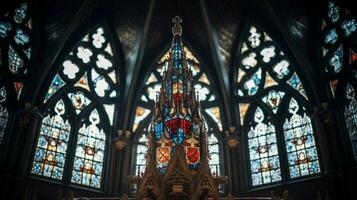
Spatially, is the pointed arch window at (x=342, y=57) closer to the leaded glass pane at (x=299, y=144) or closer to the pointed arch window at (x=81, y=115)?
the leaded glass pane at (x=299, y=144)

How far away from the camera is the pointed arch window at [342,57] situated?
15.6 metres

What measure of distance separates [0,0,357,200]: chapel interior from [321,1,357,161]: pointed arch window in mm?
41

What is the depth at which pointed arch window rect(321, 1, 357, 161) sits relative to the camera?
1559 centimetres

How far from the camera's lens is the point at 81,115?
57.8 ft

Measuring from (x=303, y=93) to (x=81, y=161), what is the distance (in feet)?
28.6

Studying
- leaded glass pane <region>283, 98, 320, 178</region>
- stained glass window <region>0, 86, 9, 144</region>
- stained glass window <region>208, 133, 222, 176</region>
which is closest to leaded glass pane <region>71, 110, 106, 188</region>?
stained glass window <region>0, 86, 9, 144</region>

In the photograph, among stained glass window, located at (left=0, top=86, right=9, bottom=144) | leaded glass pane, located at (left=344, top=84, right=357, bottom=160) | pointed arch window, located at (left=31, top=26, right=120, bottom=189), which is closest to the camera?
leaded glass pane, located at (left=344, top=84, right=357, bottom=160)

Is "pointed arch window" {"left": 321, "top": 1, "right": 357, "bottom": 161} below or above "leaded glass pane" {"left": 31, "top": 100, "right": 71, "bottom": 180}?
above

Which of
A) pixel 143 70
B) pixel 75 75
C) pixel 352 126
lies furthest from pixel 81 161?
pixel 352 126

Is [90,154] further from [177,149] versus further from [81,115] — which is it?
[177,149]


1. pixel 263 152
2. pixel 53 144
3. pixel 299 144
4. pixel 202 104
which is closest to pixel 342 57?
pixel 299 144

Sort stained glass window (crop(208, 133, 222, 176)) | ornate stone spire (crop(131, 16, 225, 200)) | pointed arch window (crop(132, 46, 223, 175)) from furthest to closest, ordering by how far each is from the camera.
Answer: pointed arch window (crop(132, 46, 223, 175)) < stained glass window (crop(208, 133, 222, 176)) < ornate stone spire (crop(131, 16, 225, 200))

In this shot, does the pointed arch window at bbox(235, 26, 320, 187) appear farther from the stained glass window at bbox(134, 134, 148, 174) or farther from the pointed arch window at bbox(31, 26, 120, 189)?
the pointed arch window at bbox(31, 26, 120, 189)

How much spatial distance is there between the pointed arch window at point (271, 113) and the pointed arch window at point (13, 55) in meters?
8.55
